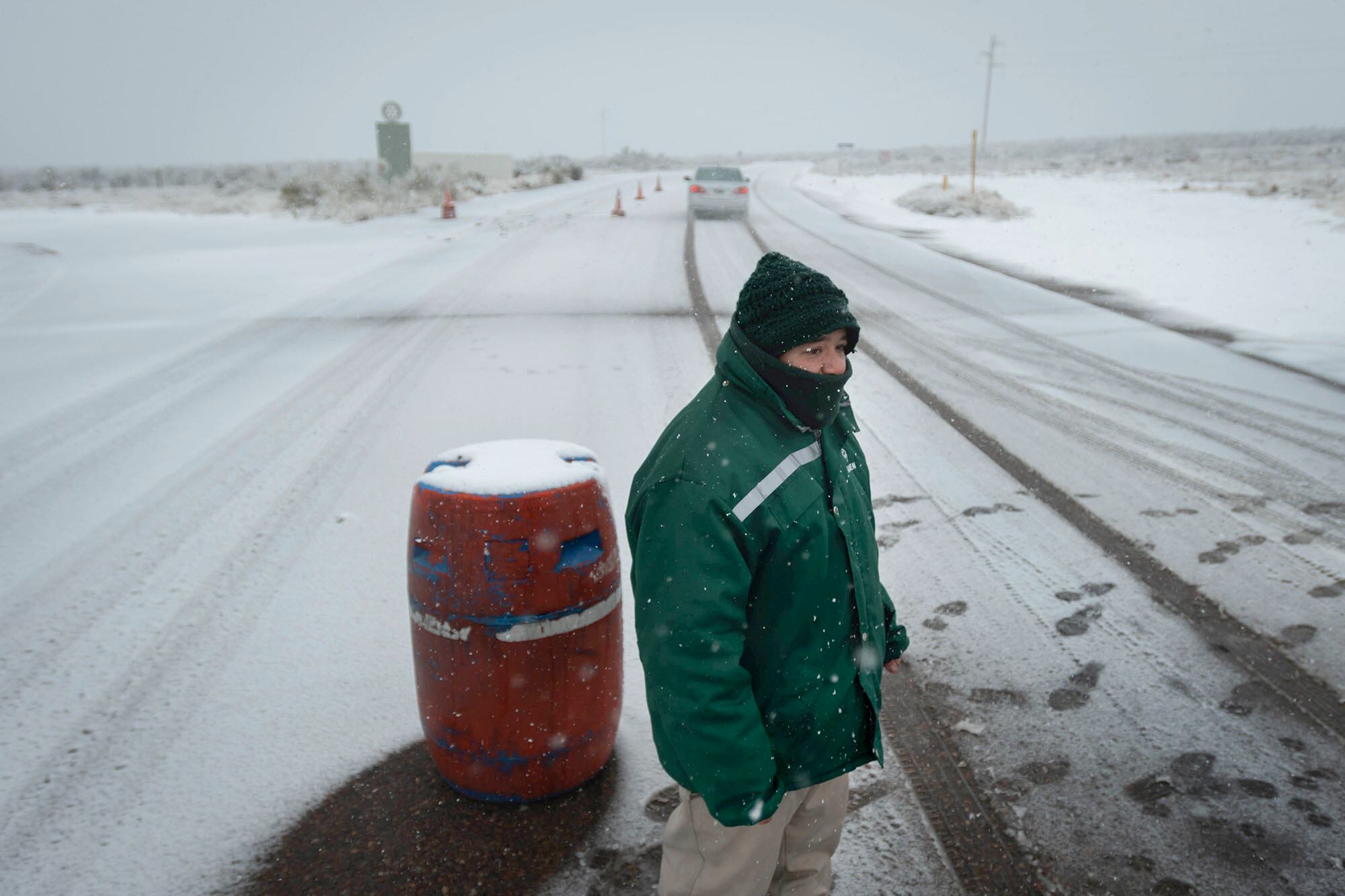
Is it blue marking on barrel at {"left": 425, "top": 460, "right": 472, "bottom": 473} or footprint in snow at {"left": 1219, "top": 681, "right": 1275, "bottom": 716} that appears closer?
blue marking on barrel at {"left": 425, "top": 460, "right": 472, "bottom": 473}

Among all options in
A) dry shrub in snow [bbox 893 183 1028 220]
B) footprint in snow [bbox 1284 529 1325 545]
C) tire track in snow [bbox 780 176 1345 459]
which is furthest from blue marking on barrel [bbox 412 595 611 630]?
dry shrub in snow [bbox 893 183 1028 220]

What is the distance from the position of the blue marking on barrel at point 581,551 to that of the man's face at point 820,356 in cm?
84

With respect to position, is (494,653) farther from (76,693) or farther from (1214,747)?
(1214,747)

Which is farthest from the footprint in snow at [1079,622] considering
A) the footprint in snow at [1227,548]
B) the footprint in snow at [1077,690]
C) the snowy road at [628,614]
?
the footprint in snow at [1227,548]

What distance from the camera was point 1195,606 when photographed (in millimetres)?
3658

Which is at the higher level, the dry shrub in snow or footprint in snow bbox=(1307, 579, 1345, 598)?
the dry shrub in snow

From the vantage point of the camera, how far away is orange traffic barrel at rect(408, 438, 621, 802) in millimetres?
2240

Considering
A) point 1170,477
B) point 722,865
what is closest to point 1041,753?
point 722,865

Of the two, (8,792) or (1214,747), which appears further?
(1214,747)

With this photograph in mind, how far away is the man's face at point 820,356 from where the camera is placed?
178 centimetres

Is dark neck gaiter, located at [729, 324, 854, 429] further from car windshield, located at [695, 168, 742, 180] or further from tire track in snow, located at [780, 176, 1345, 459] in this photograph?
car windshield, located at [695, 168, 742, 180]

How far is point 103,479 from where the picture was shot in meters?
5.02

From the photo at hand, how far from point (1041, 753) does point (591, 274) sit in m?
9.87

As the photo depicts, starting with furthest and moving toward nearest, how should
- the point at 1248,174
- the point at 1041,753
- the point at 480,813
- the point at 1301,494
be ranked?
1. the point at 1248,174
2. the point at 1301,494
3. the point at 1041,753
4. the point at 480,813
